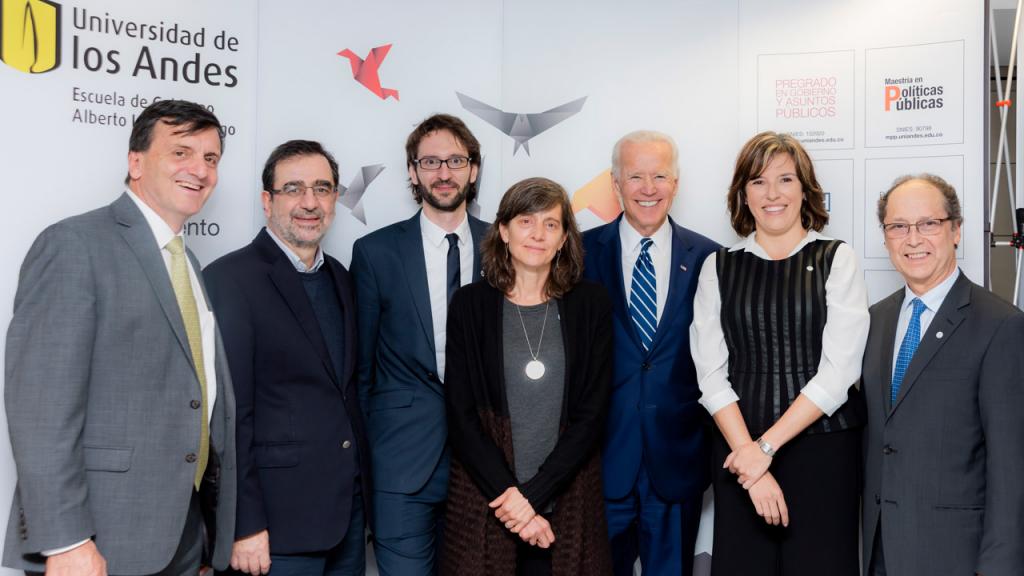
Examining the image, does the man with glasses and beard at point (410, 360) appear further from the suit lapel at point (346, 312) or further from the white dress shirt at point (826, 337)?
the white dress shirt at point (826, 337)

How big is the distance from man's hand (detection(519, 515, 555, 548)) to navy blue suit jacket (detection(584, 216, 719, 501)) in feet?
1.66

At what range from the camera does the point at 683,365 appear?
2.91m

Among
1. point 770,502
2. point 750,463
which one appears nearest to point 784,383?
point 750,463

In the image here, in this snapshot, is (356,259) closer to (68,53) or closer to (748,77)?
(68,53)

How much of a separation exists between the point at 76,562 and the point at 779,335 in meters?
2.16

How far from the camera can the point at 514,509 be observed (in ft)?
7.91

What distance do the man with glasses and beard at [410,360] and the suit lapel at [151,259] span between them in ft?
2.86

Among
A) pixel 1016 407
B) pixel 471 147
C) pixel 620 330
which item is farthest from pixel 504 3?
pixel 1016 407

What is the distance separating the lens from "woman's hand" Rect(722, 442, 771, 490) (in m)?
2.54

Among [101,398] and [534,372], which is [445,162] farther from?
[101,398]

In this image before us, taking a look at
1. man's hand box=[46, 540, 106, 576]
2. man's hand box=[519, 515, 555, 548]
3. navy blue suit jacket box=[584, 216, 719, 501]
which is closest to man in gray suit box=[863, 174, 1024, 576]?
navy blue suit jacket box=[584, 216, 719, 501]

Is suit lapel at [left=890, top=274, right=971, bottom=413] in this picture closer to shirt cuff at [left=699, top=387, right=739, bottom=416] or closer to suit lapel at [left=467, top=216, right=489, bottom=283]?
shirt cuff at [left=699, top=387, right=739, bottom=416]

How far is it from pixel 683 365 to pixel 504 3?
83.4 inches

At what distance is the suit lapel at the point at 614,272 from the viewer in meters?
2.94
